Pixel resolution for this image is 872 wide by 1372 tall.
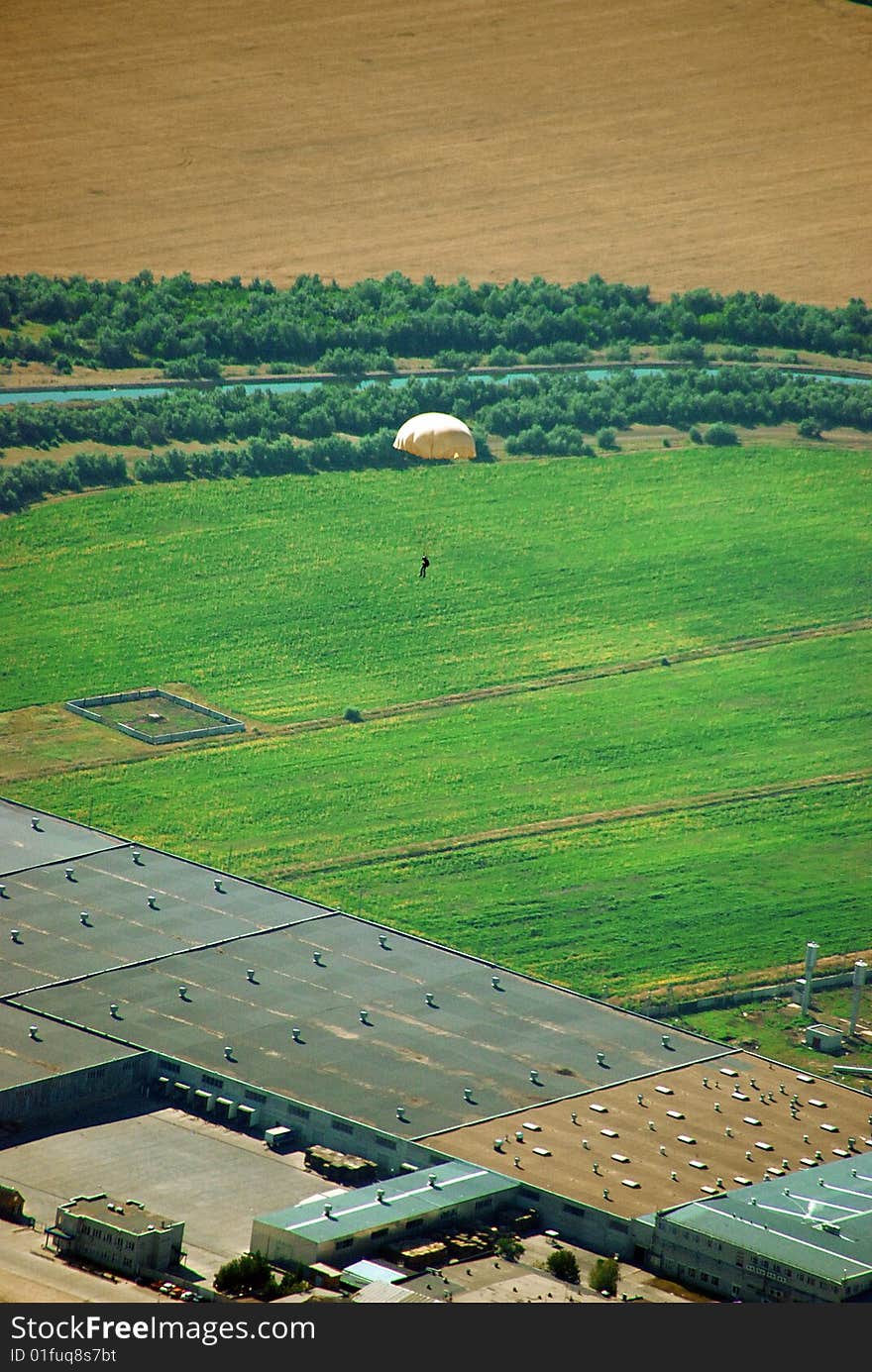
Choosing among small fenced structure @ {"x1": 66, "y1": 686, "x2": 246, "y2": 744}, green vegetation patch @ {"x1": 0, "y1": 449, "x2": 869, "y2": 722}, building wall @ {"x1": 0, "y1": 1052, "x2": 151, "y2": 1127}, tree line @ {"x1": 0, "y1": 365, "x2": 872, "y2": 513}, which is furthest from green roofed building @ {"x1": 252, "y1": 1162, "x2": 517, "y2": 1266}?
tree line @ {"x1": 0, "y1": 365, "x2": 872, "y2": 513}

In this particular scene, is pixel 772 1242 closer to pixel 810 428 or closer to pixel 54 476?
pixel 54 476

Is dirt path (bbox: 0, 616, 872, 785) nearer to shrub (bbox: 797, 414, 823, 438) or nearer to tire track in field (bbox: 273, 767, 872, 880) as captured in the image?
tire track in field (bbox: 273, 767, 872, 880)

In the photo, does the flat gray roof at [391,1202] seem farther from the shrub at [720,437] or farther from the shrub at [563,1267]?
the shrub at [720,437]

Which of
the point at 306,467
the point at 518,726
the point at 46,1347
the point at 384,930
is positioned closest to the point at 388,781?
the point at 518,726

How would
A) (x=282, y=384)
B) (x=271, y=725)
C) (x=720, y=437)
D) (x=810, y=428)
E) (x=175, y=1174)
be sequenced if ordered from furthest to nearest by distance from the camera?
(x=810, y=428) → (x=282, y=384) → (x=720, y=437) → (x=271, y=725) → (x=175, y=1174)

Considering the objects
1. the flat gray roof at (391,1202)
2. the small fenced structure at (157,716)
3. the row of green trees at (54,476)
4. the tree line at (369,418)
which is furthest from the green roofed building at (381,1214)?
the tree line at (369,418)

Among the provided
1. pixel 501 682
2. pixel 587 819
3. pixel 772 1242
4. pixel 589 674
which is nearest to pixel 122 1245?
pixel 772 1242

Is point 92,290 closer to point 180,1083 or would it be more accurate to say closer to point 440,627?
point 440,627
